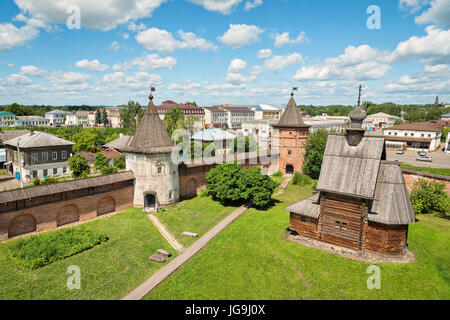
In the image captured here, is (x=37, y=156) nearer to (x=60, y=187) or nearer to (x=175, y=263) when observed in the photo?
(x=60, y=187)

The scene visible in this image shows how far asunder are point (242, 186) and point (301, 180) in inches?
448

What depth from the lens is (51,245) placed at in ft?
53.8

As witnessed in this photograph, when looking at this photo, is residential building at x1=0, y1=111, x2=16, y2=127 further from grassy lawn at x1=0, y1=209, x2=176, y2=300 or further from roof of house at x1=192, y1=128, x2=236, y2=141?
grassy lawn at x1=0, y1=209, x2=176, y2=300

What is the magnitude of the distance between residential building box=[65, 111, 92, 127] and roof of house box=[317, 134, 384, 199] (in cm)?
12324

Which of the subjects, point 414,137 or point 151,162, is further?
point 414,137

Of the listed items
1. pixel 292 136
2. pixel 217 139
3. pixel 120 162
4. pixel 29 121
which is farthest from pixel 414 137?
pixel 29 121

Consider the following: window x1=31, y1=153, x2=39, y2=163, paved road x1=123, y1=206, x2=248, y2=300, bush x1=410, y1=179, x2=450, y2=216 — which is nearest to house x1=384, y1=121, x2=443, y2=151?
bush x1=410, y1=179, x2=450, y2=216

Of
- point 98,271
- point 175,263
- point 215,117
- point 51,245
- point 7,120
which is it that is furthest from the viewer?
point 215,117

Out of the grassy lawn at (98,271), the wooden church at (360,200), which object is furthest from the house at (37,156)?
the wooden church at (360,200)

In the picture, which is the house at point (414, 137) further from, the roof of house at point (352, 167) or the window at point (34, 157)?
the window at point (34, 157)

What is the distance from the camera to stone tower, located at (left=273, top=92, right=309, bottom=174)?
3544 cm
